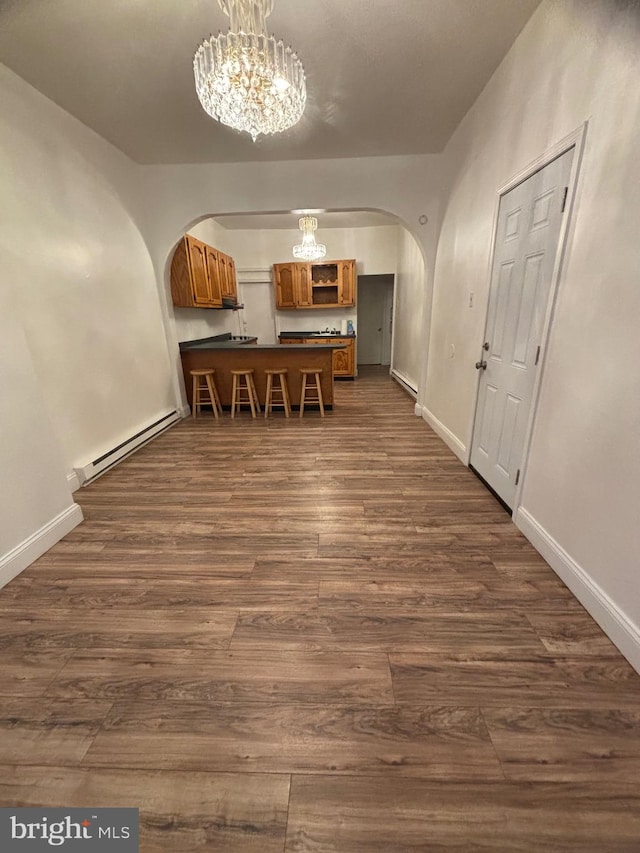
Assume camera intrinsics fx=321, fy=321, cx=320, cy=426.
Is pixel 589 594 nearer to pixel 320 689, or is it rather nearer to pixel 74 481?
pixel 320 689

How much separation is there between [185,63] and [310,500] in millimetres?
3301

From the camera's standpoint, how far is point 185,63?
228 centimetres

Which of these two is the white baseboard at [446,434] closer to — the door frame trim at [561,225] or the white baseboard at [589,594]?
the door frame trim at [561,225]

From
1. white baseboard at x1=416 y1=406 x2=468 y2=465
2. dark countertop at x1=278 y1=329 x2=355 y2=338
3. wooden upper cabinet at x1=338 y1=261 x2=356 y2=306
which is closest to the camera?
white baseboard at x1=416 y1=406 x2=468 y2=465

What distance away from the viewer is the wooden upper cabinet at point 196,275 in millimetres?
4457

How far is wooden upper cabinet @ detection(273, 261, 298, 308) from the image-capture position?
6941mm

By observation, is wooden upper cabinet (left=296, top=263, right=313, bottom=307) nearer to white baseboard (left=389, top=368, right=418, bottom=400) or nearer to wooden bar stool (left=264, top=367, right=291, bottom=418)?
white baseboard (left=389, top=368, right=418, bottom=400)

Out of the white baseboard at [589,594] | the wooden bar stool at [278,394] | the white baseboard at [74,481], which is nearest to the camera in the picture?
the white baseboard at [589,594]

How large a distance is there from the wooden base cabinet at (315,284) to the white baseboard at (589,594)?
6.09 m

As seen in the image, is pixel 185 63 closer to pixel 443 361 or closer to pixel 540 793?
pixel 443 361

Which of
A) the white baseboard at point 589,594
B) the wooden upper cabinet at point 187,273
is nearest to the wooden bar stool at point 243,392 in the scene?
the wooden upper cabinet at point 187,273

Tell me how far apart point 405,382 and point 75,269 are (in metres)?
5.06
